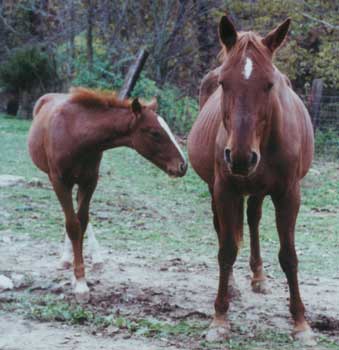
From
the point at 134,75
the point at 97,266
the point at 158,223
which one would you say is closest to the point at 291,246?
the point at 97,266

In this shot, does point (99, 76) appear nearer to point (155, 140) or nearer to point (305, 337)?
point (155, 140)

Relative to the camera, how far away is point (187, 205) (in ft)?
31.7

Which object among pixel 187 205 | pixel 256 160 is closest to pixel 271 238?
pixel 187 205

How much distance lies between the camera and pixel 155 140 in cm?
549

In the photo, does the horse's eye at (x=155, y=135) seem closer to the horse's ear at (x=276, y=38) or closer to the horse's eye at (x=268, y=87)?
the horse's ear at (x=276, y=38)

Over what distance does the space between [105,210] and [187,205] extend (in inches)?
52.0

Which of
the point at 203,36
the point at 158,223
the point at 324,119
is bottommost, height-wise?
the point at 158,223

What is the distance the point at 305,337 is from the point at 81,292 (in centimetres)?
183

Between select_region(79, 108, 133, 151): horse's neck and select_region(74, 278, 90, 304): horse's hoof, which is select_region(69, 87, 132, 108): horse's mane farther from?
select_region(74, 278, 90, 304): horse's hoof

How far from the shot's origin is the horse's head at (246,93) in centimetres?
368

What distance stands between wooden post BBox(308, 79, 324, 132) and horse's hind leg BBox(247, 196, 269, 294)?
379 inches

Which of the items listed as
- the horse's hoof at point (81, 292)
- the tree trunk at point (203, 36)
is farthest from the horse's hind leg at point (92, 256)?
the tree trunk at point (203, 36)

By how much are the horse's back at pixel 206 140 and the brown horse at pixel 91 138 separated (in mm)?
154

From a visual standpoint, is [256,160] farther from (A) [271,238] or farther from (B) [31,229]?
(B) [31,229]
